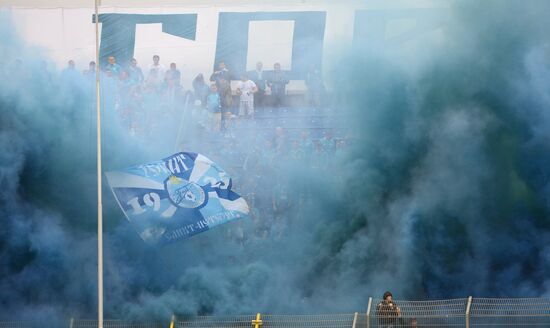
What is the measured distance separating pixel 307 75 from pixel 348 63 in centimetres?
235

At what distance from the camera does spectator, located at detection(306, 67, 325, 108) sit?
1212 inches

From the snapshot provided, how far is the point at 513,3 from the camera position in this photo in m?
27.5

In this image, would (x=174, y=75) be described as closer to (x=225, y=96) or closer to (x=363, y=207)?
(x=225, y=96)

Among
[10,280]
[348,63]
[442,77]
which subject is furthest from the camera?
[348,63]

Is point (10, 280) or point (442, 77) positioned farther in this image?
point (442, 77)

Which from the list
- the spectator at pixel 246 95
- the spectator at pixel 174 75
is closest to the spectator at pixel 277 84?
the spectator at pixel 246 95

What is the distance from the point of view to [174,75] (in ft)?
106

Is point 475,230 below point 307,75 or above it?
below

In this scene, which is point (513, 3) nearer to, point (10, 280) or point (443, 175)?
point (443, 175)

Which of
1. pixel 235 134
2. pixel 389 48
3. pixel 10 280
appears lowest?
pixel 10 280

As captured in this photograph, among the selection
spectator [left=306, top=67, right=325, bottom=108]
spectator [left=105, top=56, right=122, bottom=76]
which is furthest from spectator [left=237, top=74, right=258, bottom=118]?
spectator [left=105, top=56, right=122, bottom=76]

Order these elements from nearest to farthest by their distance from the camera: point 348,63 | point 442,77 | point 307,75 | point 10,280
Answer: point 10,280 < point 442,77 < point 348,63 < point 307,75

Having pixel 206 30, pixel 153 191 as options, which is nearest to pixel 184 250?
pixel 153 191

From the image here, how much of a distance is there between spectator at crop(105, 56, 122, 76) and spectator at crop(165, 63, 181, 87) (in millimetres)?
1307
